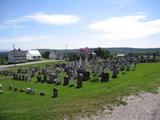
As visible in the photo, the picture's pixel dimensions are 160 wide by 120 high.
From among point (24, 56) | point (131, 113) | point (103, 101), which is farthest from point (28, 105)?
point (24, 56)

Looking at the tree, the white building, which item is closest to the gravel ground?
the tree

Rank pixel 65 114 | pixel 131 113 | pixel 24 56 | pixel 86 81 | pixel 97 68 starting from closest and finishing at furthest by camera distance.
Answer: pixel 65 114 < pixel 131 113 < pixel 86 81 < pixel 97 68 < pixel 24 56

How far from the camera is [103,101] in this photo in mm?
16641

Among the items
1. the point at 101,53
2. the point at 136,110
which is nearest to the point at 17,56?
the point at 101,53

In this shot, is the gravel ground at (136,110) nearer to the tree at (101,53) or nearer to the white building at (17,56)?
the tree at (101,53)

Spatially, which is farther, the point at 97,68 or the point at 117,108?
the point at 97,68

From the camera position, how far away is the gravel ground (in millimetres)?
14198

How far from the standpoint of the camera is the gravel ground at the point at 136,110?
14198mm

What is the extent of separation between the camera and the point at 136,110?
15.7 m

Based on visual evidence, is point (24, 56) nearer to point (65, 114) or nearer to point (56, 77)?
point (56, 77)

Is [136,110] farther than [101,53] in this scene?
No

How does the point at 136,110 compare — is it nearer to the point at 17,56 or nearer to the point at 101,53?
the point at 101,53

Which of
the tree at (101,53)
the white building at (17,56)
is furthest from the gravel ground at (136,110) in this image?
the white building at (17,56)

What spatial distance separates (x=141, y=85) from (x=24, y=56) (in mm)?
94609
